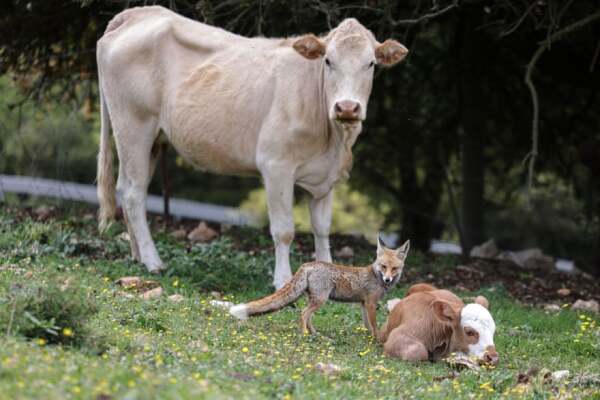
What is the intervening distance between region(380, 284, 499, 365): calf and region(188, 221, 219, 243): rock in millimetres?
5497

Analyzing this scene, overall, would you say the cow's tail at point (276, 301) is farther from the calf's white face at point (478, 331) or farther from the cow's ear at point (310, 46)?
the cow's ear at point (310, 46)

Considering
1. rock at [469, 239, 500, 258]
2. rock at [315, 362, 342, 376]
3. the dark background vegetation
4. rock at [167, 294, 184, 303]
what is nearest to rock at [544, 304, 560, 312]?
the dark background vegetation

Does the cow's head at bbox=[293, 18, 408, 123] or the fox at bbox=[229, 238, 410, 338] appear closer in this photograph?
the fox at bbox=[229, 238, 410, 338]

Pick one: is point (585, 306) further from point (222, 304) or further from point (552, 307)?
point (222, 304)

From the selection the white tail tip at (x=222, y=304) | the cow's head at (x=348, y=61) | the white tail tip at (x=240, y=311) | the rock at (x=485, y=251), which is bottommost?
the rock at (x=485, y=251)

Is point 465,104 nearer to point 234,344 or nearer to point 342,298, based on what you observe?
point 342,298

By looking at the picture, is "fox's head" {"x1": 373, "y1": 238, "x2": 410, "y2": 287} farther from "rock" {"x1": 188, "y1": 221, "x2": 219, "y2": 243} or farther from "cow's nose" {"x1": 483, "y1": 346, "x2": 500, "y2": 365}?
"rock" {"x1": 188, "y1": 221, "x2": 219, "y2": 243}

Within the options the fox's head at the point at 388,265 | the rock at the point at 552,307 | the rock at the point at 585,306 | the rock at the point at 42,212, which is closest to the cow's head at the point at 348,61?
the fox's head at the point at 388,265

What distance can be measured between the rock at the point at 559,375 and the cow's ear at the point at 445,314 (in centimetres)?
91

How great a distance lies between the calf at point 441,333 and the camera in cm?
848

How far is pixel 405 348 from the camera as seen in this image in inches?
333

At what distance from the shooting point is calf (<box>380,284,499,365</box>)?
8.48 m

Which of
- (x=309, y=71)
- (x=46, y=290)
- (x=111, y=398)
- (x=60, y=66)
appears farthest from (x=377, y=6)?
(x=111, y=398)

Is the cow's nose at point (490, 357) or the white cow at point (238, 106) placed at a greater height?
the white cow at point (238, 106)
